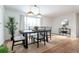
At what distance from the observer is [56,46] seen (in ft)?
4.83

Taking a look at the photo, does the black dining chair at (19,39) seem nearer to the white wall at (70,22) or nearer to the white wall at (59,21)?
the white wall at (59,21)

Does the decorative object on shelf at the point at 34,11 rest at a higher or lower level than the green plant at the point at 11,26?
higher

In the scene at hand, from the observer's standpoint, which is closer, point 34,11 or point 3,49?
point 3,49

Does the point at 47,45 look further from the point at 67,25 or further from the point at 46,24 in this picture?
the point at 67,25

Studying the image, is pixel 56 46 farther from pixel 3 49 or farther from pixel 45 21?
pixel 3 49

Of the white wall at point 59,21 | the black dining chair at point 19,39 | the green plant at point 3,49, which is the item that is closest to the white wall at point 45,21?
the white wall at point 59,21

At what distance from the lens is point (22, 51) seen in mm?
1374

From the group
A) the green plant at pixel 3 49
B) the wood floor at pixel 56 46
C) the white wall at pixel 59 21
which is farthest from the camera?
A: the white wall at pixel 59 21

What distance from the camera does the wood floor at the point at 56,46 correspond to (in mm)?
1394

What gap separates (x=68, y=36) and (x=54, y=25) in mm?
333

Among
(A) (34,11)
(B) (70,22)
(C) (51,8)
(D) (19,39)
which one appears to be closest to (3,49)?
(D) (19,39)

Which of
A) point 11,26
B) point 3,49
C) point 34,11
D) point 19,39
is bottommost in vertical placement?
point 3,49

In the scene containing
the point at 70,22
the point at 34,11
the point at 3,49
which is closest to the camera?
the point at 3,49

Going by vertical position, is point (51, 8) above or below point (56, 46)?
above
